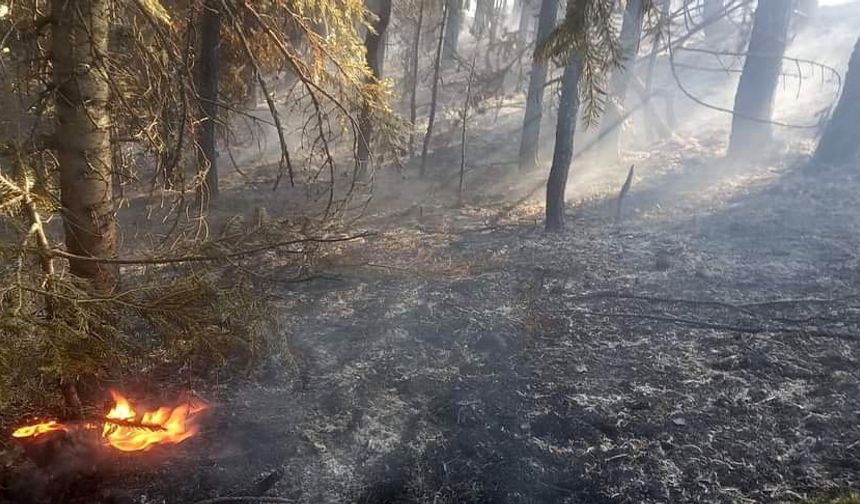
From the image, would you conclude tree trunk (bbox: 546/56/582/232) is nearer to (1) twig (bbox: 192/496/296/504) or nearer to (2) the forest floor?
(2) the forest floor

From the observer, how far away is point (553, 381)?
6.40 metres

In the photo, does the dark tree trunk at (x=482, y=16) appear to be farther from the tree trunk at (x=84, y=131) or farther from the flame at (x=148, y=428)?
the flame at (x=148, y=428)

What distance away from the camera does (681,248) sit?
34.7 feet

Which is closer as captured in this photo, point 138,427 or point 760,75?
point 138,427

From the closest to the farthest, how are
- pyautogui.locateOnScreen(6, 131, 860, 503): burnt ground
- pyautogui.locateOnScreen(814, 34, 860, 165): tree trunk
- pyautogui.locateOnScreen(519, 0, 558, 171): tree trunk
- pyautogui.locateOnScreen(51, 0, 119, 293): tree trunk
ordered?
pyautogui.locateOnScreen(51, 0, 119, 293): tree trunk
pyautogui.locateOnScreen(6, 131, 860, 503): burnt ground
pyautogui.locateOnScreen(814, 34, 860, 165): tree trunk
pyautogui.locateOnScreen(519, 0, 558, 171): tree trunk

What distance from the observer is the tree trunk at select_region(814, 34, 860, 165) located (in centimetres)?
1365

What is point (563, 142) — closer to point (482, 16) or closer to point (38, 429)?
point (38, 429)

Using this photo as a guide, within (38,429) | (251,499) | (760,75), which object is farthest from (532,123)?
(38,429)

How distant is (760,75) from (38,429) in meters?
19.1

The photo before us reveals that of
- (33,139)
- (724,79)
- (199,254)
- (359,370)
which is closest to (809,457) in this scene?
(359,370)

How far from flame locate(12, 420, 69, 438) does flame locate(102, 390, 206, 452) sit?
1.14ft

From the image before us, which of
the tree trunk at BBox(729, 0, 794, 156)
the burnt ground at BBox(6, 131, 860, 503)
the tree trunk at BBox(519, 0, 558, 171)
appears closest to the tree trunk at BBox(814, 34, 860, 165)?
the tree trunk at BBox(729, 0, 794, 156)

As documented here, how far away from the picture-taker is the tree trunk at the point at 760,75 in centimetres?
1662

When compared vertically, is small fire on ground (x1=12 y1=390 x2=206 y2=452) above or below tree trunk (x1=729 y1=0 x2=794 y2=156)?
below
